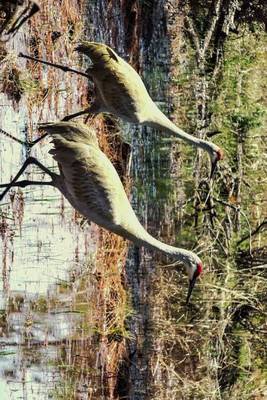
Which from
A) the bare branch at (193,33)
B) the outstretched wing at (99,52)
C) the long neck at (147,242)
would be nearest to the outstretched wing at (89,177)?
the long neck at (147,242)

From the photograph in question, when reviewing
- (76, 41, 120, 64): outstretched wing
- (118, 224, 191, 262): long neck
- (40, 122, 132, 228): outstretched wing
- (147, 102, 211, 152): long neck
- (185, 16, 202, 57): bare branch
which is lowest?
(118, 224, 191, 262): long neck

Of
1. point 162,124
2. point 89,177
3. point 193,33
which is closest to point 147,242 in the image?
point 89,177

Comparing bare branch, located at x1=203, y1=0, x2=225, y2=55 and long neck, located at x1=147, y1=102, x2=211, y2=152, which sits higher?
bare branch, located at x1=203, y1=0, x2=225, y2=55

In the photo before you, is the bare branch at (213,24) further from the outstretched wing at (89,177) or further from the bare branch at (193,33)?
the outstretched wing at (89,177)

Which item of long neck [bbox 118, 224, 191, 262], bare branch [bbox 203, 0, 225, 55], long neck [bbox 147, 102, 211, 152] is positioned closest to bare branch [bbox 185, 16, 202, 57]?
bare branch [bbox 203, 0, 225, 55]

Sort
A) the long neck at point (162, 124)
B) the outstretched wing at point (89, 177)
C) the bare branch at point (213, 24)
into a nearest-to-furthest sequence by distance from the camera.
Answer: the outstretched wing at point (89, 177)
the long neck at point (162, 124)
the bare branch at point (213, 24)

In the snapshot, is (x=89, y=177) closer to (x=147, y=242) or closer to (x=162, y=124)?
(x=147, y=242)

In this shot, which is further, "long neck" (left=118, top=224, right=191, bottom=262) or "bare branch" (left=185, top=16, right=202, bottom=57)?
"bare branch" (left=185, top=16, right=202, bottom=57)

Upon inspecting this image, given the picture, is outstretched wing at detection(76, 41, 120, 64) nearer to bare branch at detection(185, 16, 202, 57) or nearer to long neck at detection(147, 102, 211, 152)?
long neck at detection(147, 102, 211, 152)

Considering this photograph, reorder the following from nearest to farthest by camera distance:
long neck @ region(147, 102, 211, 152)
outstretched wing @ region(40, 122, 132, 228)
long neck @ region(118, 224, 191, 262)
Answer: outstretched wing @ region(40, 122, 132, 228) → long neck @ region(118, 224, 191, 262) → long neck @ region(147, 102, 211, 152)

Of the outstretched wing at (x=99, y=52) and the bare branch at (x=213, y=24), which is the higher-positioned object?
the bare branch at (x=213, y=24)

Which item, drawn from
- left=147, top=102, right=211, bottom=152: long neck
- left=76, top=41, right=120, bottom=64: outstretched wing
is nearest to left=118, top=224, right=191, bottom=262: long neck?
left=147, top=102, right=211, bottom=152: long neck

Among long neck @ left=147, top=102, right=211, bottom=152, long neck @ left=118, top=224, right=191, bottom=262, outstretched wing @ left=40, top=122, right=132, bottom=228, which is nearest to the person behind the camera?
outstretched wing @ left=40, top=122, right=132, bottom=228

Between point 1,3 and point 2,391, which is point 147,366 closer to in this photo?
point 2,391
